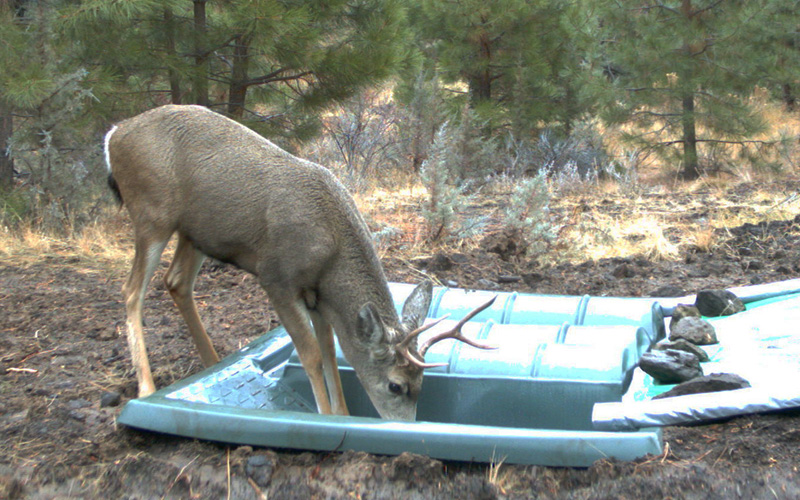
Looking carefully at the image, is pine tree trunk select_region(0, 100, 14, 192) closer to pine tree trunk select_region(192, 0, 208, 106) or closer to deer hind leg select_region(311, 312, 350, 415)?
pine tree trunk select_region(192, 0, 208, 106)

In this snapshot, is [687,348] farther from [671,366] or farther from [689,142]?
[689,142]

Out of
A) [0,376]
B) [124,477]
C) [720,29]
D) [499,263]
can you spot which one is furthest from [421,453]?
[720,29]

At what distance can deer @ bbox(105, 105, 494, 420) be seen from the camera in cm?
439

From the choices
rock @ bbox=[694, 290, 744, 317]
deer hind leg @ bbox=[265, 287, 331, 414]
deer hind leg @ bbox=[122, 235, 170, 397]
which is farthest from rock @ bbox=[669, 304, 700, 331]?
deer hind leg @ bbox=[122, 235, 170, 397]

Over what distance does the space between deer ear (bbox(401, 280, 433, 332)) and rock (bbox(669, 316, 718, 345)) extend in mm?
1528

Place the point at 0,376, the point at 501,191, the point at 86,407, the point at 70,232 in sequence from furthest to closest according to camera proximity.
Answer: the point at 501,191 < the point at 70,232 < the point at 0,376 < the point at 86,407

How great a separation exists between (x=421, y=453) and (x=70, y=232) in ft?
20.7

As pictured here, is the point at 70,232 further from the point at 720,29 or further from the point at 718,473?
the point at 720,29

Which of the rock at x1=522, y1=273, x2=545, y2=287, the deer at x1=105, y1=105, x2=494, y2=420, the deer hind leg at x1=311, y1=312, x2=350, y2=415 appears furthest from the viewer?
the rock at x1=522, y1=273, x2=545, y2=287

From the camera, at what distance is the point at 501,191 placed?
1209 centimetres

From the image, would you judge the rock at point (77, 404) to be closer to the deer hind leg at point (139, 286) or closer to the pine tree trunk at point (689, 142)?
the deer hind leg at point (139, 286)

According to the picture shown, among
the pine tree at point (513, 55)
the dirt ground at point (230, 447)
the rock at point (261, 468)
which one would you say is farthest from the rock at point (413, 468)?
the pine tree at point (513, 55)

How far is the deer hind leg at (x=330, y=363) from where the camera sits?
15.4 ft

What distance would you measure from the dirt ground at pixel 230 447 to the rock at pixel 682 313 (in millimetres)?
1205
